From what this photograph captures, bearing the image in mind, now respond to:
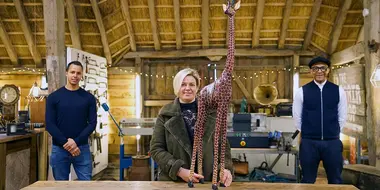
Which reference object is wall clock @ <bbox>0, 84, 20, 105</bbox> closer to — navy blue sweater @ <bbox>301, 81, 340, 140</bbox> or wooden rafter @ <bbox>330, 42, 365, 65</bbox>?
navy blue sweater @ <bbox>301, 81, 340, 140</bbox>

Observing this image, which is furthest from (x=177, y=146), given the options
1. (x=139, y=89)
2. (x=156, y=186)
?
(x=139, y=89)

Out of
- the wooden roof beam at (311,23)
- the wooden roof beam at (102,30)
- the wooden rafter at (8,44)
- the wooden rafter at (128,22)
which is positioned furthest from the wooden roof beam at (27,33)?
the wooden roof beam at (311,23)

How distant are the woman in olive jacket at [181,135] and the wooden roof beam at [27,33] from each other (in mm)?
5173

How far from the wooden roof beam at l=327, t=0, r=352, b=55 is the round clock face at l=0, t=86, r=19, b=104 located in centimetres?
531

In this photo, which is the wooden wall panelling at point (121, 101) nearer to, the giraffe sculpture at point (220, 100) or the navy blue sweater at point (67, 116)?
the navy blue sweater at point (67, 116)

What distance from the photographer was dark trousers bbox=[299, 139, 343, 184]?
2926 mm

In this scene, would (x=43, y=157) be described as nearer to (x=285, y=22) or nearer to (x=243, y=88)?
(x=243, y=88)

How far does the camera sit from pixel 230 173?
178cm

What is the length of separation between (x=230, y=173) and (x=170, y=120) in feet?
1.38

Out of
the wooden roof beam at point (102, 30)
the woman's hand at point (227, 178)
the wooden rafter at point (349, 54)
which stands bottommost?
the woman's hand at point (227, 178)

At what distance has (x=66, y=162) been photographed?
2926 mm

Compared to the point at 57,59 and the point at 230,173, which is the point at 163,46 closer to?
the point at 57,59

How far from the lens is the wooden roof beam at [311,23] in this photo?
5.95 meters

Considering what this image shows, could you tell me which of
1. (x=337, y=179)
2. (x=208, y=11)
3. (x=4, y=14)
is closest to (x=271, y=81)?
(x=208, y=11)
